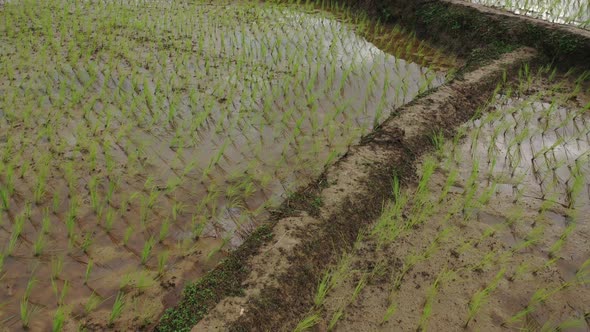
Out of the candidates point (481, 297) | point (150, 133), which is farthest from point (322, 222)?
point (150, 133)

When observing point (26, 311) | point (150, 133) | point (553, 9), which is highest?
point (553, 9)

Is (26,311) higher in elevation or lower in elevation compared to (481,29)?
lower

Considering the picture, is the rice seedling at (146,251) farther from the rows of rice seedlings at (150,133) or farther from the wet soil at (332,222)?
the wet soil at (332,222)

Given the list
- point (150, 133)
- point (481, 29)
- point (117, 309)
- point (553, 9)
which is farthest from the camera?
point (553, 9)

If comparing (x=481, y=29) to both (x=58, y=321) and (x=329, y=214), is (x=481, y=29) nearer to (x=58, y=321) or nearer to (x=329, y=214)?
(x=329, y=214)

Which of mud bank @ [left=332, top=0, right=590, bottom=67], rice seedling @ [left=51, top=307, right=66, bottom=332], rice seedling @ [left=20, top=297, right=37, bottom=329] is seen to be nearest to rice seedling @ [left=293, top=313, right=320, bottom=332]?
rice seedling @ [left=51, top=307, right=66, bottom=332]

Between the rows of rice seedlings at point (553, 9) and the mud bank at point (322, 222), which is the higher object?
the rows of rice seedlings at point (553, 9)

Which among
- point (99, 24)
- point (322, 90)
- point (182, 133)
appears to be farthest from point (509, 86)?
point (99, 24)

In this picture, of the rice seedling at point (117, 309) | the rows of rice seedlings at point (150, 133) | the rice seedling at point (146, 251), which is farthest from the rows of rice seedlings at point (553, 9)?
the rice seedling at point (117, 309)

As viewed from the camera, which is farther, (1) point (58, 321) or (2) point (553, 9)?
(2) point (553, 9)
